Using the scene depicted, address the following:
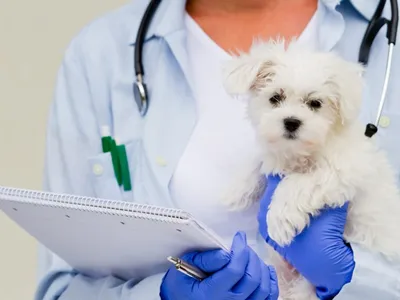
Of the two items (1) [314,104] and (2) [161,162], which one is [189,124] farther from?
(1) [314,104]

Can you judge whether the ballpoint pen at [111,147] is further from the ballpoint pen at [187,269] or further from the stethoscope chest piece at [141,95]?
the ballpoint pen at [187,269]

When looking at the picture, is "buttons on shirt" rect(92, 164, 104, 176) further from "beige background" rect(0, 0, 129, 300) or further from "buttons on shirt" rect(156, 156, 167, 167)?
"beige background" rect(0, 0, 129, 300)

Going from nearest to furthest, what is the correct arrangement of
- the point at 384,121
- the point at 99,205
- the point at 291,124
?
the point at 99,205 < the point at 291,124 < the point at 384,121

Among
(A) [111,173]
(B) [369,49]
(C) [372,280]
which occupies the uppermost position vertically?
(B) [369,49]

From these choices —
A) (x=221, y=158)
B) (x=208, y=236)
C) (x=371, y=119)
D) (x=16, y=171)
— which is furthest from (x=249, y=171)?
(x=16, y=171)

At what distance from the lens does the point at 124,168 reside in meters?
1.17

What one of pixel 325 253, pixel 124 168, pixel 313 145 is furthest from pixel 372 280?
pixel 124 168

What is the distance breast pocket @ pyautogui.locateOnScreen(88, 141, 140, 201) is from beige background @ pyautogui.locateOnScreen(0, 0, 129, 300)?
514 millimetres

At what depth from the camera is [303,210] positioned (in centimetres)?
99

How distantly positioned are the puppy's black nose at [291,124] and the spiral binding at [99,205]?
270 mm

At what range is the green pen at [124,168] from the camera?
116cm

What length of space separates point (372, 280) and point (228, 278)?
23 cm

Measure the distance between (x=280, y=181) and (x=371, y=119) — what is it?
18cm

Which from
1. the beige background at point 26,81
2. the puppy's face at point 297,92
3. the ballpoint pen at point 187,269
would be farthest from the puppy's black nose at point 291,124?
the beige background at point 26,81
